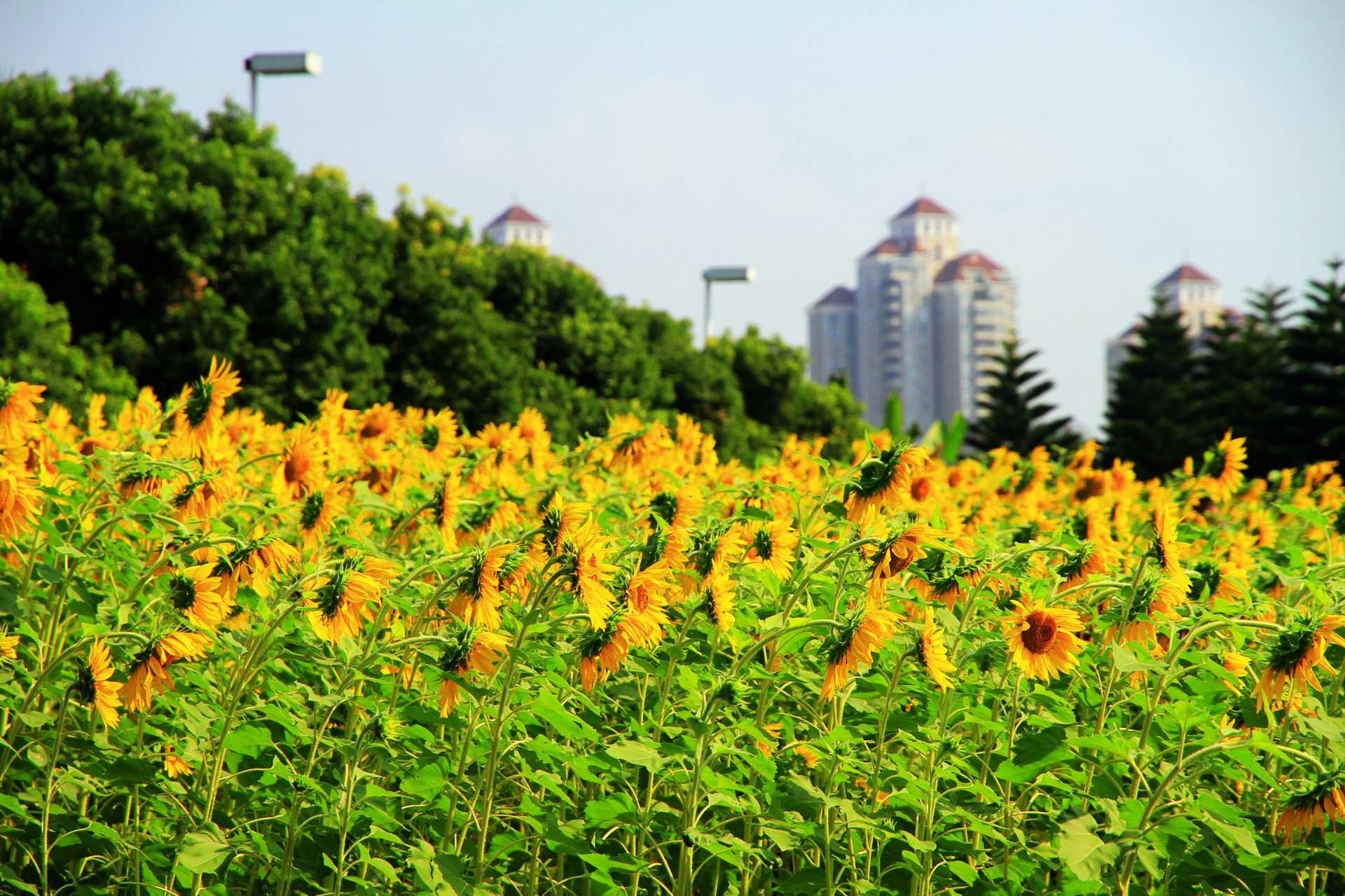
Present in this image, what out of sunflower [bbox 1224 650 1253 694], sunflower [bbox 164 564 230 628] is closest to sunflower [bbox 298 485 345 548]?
sunflower [bbox 164 564 230 628]

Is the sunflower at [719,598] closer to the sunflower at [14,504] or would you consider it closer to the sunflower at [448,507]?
the sunflower at [448,507]

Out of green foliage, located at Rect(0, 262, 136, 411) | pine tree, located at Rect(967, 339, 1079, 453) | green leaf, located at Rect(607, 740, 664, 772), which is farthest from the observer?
pine tree, located at Rect(967, 339, 1079, 453)

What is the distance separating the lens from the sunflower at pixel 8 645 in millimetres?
2467

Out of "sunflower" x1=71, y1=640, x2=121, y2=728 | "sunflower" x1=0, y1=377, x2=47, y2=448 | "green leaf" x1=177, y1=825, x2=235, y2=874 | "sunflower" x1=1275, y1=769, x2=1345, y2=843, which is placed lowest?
"green leaf" x1=177, y1=825, x2=235, y2=874

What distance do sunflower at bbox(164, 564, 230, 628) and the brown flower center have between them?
1502 millimetres

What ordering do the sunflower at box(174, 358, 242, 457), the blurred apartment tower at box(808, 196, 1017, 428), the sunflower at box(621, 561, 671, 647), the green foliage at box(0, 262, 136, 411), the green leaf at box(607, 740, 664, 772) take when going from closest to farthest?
the green leaf at box(607, 740, 664, 772) → the sunflower at box(621, 561, 671, 647) → the sunflower at box(174, 358, 242, 457) → the green foliage at box(0, 262, 136, 411) → the blurred apartment tower at box(808, 196, 1017, 428)

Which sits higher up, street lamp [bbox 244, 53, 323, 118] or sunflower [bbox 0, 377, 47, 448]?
street lamp [bbox 244, 53, 323, 118]

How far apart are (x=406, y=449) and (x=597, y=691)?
1.91m

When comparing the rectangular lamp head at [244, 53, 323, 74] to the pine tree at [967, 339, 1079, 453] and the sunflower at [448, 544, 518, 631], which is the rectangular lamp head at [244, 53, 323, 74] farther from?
the pine tree at [967, 339, 1079, 453]

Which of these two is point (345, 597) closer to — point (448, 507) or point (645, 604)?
point (645, 604)

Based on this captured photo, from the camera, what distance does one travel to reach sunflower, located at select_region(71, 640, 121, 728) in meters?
2.16

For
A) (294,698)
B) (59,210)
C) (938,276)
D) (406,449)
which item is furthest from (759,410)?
(938,276)

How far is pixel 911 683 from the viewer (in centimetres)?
253

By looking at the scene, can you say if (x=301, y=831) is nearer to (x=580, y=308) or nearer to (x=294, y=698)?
(x=294, y=698)
